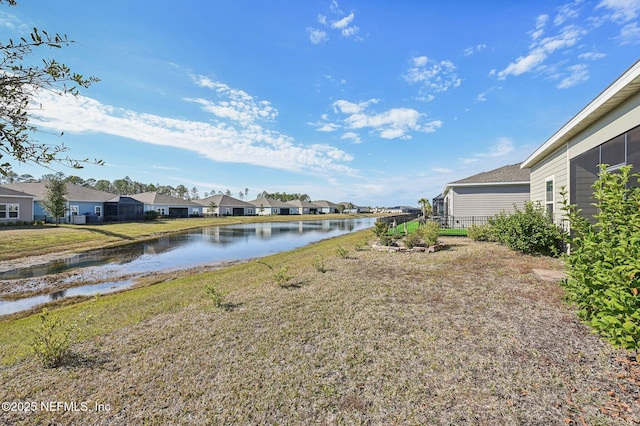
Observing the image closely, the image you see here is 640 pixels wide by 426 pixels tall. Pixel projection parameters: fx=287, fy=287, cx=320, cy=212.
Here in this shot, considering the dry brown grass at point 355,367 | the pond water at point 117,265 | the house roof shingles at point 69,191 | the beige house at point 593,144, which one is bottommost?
the pond water at point 117,265

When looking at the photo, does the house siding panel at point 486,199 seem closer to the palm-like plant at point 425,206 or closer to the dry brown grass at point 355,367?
the palm-like plant at point 425,206

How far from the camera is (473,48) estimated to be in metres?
13.8

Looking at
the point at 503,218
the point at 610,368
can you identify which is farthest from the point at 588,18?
the point at 610,368

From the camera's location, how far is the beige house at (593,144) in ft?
17.4

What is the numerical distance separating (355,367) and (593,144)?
315 inches

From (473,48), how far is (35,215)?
44.5 meters

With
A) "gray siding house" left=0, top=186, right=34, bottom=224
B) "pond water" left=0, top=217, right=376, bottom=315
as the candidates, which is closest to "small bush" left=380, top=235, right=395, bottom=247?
"pond water" left=0, top=217, right=376, bottom=315

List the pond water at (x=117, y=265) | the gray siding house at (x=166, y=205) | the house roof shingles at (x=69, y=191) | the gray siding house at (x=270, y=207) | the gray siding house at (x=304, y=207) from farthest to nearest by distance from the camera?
the gray siding house at (x=304, y=207) < the gray siding house at (x=270, y=207) < the gray siding house at (x=166, y=205) < the house roof shingles at (x=69, y=191) < the pond water at (x=117, y=265)

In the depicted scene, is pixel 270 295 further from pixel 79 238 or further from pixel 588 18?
pixel 79 238

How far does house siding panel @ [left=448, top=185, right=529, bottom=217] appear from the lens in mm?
17656

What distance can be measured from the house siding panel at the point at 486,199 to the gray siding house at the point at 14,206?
40.9 metres

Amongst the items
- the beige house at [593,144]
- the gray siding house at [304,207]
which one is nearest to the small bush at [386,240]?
the beige house at [593,144]

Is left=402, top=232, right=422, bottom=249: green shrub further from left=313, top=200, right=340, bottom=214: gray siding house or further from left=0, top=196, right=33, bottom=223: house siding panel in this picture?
left=313, top=200, right=340, bottom=214: gray siding house

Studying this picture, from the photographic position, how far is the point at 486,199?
60.9 feet
